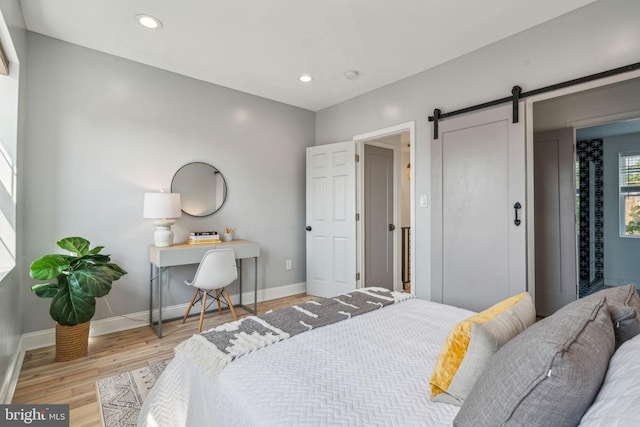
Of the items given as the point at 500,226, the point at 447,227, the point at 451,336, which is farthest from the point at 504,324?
the point at 447,227

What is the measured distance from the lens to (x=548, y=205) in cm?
334

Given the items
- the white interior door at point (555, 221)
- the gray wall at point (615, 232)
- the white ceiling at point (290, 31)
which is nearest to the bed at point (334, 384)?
the white ceiling at point (290, 31)

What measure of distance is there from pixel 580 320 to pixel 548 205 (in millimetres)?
3116

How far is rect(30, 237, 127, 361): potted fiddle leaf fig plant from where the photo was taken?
225cm

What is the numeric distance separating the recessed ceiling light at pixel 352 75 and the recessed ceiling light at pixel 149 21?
5.77 feet

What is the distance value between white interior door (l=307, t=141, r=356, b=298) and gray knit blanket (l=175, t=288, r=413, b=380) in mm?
1872

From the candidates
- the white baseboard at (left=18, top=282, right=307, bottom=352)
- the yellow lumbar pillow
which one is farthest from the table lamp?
the yellow lumbar pillow

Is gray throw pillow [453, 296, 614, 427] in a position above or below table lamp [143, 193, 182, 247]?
below

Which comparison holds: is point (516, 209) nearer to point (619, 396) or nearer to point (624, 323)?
point (624, 323)

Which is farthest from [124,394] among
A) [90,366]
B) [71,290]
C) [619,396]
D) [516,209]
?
[516,209]

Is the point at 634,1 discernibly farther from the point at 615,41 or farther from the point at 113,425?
the point at 113,425

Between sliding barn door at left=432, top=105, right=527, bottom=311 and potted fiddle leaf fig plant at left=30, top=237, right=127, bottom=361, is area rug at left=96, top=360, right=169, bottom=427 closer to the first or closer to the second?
potted fiddle leaf fig plant at left=30, top=237, right=127, bottom=361

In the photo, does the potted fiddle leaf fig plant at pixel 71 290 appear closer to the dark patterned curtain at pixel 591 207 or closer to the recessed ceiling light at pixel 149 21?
the recessed ceiling light at pixel 149 21

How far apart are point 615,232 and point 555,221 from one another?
2.77 m
